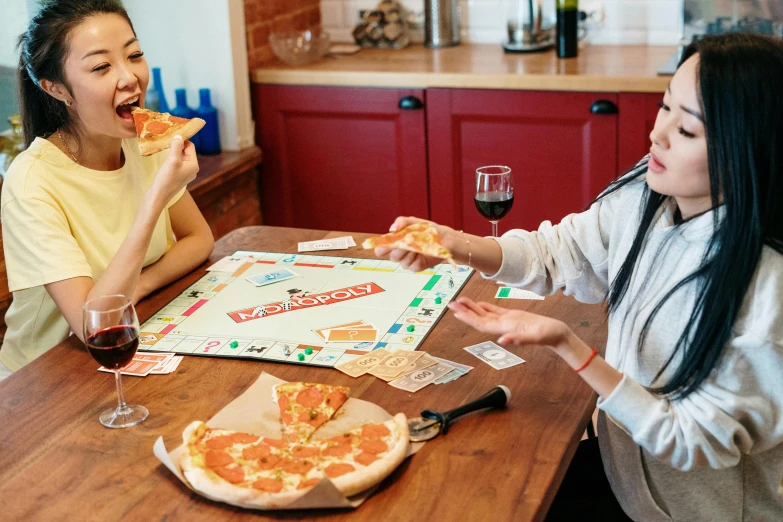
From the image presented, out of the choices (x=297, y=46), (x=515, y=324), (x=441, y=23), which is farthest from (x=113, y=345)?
(x=441, y=23)

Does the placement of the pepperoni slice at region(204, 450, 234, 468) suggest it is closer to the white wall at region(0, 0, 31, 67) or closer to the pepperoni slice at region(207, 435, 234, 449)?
the pepperoni slice at region(207, 435, 234, 449)

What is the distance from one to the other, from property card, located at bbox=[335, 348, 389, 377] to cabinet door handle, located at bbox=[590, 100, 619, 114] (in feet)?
6.50

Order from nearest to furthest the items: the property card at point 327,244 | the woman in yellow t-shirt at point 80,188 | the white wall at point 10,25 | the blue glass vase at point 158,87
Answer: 1. the woman in yellow t-shirt at point 80,188
2. the property card at point 327,244
3. the white wall at point 10,25
4. the blue glass vase at point 158,87

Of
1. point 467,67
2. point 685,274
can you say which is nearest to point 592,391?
point 685,274

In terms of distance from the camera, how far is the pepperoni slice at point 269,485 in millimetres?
1340

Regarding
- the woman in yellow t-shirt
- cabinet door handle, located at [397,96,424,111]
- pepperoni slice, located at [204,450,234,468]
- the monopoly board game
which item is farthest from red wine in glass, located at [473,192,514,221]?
cabinet door handle, located at [397,96,424,111]

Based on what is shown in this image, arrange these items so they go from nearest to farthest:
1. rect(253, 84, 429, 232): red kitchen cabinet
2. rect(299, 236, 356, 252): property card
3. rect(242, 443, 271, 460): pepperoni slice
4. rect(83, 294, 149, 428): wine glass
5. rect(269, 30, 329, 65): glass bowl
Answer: rect(242, 443, 271, 460): pepperoni slice, rect(83, 294, 149, 428): wine glass, rect(299, 236, 356, 252): property card, rect(253, 84, 429, 232): red kitchen cabinet, rect(269, 30, 329, 65): glass bowl

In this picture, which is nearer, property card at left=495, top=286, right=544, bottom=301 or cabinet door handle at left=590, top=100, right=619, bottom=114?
property card at left=495, top=286, right=544, bottom=301

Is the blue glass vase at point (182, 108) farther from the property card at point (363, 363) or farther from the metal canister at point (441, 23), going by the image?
the property card at point (363, 363)

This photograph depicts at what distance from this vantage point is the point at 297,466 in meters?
1.41

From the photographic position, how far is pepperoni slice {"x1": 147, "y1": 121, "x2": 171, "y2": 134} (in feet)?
7.16

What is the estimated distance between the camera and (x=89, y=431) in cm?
157

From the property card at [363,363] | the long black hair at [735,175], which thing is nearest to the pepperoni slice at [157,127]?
the property card at [363,363]

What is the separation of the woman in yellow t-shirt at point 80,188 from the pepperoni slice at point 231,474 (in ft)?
2.20
